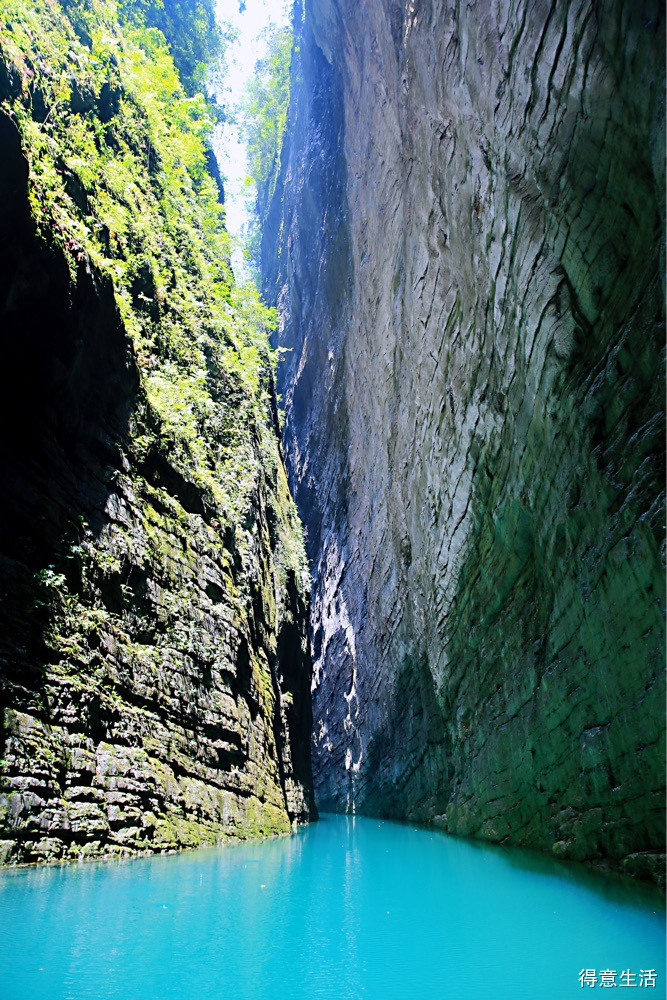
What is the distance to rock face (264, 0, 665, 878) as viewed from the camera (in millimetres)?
5391

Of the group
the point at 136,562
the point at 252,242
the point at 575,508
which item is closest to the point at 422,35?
the point at 575,508

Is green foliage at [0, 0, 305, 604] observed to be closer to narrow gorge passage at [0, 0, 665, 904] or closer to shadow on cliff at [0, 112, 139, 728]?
narrow gorge passage at [0, 0, 665, 904]

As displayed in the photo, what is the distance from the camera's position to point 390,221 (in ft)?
52.0

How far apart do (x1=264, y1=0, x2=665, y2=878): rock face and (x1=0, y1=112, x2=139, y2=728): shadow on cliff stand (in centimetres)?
500

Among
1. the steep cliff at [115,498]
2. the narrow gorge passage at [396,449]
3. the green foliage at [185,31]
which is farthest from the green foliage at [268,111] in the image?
the steep cliff at [115,498]

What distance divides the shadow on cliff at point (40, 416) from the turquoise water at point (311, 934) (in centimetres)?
204

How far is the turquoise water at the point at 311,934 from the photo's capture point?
311 centimetres

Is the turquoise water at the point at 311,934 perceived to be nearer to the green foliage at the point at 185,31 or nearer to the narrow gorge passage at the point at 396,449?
the narrow gorge passage at the point at 396,449

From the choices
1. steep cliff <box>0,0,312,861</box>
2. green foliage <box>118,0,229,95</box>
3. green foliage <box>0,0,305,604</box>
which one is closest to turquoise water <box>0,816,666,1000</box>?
steep cliff <box>0,0,312,861</box>

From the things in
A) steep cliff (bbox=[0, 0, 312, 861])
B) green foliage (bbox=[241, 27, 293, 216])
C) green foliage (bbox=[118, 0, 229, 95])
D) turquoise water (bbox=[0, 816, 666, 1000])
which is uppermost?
green foliage (bbox=[241, 27, 293, 216])

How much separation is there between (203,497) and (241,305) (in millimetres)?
9023

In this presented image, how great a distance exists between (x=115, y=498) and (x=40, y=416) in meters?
1.39

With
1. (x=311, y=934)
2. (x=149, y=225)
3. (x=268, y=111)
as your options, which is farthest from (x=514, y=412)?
(x=268, y=111)

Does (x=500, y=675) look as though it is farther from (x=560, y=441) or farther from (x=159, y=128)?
(x=159, y=128)
